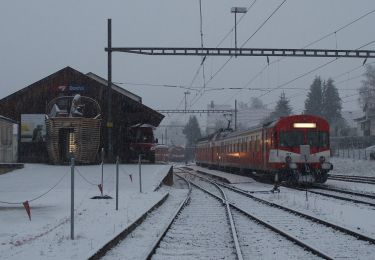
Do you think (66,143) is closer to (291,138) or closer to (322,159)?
(291,138)

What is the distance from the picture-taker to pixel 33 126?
138 ft

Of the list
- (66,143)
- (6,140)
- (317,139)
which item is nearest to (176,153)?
(66,143)

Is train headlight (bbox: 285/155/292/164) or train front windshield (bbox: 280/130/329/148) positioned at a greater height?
train front windshield (bbox: 280/130/329/148)

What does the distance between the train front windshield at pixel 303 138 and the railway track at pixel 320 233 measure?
10.1m

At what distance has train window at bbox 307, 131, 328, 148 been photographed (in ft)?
90.7

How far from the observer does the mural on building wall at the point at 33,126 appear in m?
42.0

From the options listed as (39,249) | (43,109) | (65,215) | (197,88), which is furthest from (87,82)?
(39,249)

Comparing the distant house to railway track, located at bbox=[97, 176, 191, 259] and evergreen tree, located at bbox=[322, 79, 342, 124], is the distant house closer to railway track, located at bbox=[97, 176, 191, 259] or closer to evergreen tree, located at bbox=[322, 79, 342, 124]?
railway track, located at bbox=[97, 176, 191, 259]

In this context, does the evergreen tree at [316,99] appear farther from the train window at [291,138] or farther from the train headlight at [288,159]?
the train headlight at [288,159]

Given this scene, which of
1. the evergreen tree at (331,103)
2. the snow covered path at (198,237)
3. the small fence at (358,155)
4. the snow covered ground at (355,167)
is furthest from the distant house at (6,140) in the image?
the evergreen tree at (331,103)

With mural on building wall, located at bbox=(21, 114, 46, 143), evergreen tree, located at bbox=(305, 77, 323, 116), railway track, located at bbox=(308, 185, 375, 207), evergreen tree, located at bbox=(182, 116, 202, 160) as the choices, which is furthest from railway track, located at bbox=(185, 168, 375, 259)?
evergreen tree, located at bbox=(182, 116, 202, 160)

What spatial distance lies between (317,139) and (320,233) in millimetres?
16627

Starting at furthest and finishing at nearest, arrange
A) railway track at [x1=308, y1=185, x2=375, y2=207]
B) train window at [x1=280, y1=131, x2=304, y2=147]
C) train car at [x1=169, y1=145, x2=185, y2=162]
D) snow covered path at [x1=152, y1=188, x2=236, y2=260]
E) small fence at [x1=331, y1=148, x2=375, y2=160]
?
train car at [x1=169, y1=145, x2=185, y2=162] < small fence at [x1=331, y1=148, x2=375, y2=160] < train window at [x1=280, y1=131, x2=304, y2=147] < railway track at [x1=308, y1=185, x2=375, y2=207] < snow covered path at [x1=152, y1=188, x2=236, y2=260]

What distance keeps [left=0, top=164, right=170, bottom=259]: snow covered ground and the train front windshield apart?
21.3 ft
